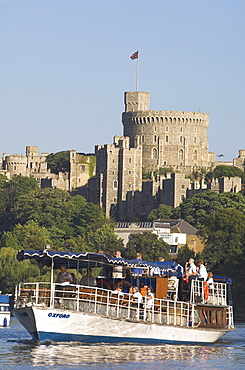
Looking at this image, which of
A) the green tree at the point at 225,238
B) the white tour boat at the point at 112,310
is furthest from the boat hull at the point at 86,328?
the green tree at the point at 225,238

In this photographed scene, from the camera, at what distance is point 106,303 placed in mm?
60625

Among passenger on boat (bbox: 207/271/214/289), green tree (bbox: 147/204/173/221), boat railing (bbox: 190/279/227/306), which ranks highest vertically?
green tree (bbox: 147/204/173/221)

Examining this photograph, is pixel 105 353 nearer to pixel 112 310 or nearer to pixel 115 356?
pixel 115 356

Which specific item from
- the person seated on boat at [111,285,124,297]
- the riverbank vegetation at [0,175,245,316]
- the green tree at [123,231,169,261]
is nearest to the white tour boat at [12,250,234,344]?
the person seated on boat at [111,285,124,297]

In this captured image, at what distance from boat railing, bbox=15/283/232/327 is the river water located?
1.49 m

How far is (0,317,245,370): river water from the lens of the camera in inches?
2158

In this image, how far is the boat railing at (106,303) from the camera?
198ft

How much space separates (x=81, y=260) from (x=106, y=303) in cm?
343

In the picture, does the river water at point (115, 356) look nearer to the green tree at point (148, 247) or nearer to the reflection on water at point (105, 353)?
the reflection on water at point (105, 353)

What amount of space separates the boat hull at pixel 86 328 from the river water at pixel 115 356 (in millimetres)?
423

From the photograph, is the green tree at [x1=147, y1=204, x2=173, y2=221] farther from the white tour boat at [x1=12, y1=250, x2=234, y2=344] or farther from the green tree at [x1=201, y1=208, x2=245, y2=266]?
the white tour boat at [x1=12, y1=250, x2=234, y2=344]

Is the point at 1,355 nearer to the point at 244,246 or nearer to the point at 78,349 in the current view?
the point at 78,349

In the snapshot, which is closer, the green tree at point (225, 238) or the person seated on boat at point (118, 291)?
the person seated on boat at point (118, 291)

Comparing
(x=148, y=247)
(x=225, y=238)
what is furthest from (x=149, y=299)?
(x=148, y=247)
